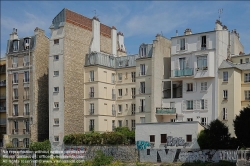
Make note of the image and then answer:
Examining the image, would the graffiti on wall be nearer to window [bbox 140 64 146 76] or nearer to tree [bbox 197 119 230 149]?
tree [bbox 197 119 230 149]

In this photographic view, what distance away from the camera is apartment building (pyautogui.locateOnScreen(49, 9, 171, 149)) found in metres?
63.3

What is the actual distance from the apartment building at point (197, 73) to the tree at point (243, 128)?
8129mm

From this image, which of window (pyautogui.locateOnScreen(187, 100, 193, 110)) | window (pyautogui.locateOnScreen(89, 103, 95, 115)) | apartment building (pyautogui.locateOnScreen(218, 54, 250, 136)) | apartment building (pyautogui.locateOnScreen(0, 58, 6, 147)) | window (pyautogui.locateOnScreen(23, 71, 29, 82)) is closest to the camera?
apartment building (pyautogui.locateOnScreen(218, 54, 250, 136))

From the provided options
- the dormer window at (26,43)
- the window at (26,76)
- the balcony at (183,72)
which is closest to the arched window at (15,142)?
the window at (26,76)

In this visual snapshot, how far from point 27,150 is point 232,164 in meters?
32.0

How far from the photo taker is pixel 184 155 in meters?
52.0

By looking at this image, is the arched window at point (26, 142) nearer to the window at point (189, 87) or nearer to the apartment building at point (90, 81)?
the apartment building at point (90, 81)

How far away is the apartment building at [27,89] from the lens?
224ft

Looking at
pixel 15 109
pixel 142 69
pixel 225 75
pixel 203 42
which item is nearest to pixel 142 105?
pixel 142 69

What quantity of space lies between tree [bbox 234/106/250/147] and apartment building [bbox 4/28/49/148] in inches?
1267

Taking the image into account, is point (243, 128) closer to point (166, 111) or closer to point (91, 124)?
point (166, 111)

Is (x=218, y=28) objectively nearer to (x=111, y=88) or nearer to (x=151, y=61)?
(x=151, y=61)

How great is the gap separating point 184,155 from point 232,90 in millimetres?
10914

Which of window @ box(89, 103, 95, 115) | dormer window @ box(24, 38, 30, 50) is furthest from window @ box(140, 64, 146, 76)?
dormer window @ box(24, 38, 30, 50)
